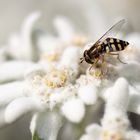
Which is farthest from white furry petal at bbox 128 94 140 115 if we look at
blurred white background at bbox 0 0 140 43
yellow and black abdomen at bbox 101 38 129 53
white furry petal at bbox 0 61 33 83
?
blurred white background at bbox 0 0 140 43

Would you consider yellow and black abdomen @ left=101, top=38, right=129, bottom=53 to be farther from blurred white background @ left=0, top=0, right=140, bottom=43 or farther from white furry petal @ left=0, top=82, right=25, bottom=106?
blurred white background @ left=0, top=0, right=140, bottom=43

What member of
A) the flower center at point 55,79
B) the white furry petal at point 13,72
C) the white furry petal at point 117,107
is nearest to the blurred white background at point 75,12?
the white furry petal at point 13,72

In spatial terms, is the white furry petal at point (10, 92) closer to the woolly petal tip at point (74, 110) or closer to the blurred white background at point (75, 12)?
the woolly petal tip at point (74, 110)

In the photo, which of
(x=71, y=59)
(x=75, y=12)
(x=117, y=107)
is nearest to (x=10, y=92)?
(x=71, y=59)

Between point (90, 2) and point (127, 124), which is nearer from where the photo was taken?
point (127, 124)

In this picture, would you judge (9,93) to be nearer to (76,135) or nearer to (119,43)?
(76,135)

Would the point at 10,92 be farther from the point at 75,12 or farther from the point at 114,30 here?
the point at 75,12

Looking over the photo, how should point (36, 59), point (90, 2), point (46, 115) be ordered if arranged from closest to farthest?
point (46, 115) → point (36, 59) → point (90, 2)

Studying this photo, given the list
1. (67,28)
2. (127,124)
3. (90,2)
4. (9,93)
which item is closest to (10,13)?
(90,2)
